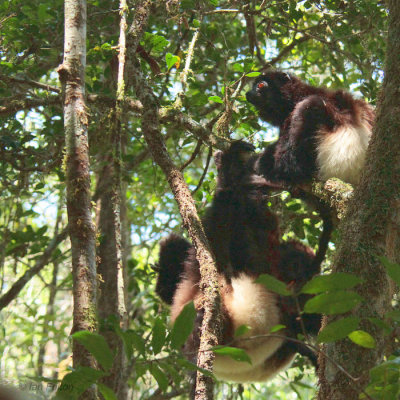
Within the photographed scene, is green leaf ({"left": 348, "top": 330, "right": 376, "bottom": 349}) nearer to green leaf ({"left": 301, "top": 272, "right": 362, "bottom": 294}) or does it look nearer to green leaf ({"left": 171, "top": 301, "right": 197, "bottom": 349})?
green leaf ({"left": 301, "top": 272, "right": 362, "bottom": 294})

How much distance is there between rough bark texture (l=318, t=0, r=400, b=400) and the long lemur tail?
277 cm

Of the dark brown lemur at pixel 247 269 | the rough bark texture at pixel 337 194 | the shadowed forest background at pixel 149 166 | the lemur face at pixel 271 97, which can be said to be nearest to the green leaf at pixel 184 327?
the shadowed forest background at pixel 149 166

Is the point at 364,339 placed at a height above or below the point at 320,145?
below

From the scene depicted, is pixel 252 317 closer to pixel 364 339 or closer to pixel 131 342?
pixel 364 339

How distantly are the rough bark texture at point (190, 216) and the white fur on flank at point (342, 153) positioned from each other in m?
1.83

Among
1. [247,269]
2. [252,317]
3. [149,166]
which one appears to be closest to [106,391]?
[252,317]

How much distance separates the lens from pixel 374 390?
1.69 meters

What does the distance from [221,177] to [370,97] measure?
1.89m

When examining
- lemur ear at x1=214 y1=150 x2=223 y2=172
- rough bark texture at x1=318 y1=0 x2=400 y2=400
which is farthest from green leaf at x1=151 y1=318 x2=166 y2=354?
lemur ear at x1=214 y1=150 x2=223 y2=172

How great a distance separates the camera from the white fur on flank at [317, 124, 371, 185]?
4.45m

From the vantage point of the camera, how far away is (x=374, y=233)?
2217mm

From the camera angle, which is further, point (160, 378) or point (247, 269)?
point (247, 269)

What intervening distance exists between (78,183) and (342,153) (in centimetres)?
268

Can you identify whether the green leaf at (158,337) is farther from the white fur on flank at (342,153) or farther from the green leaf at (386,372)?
the white fur on flank at (342,153)
